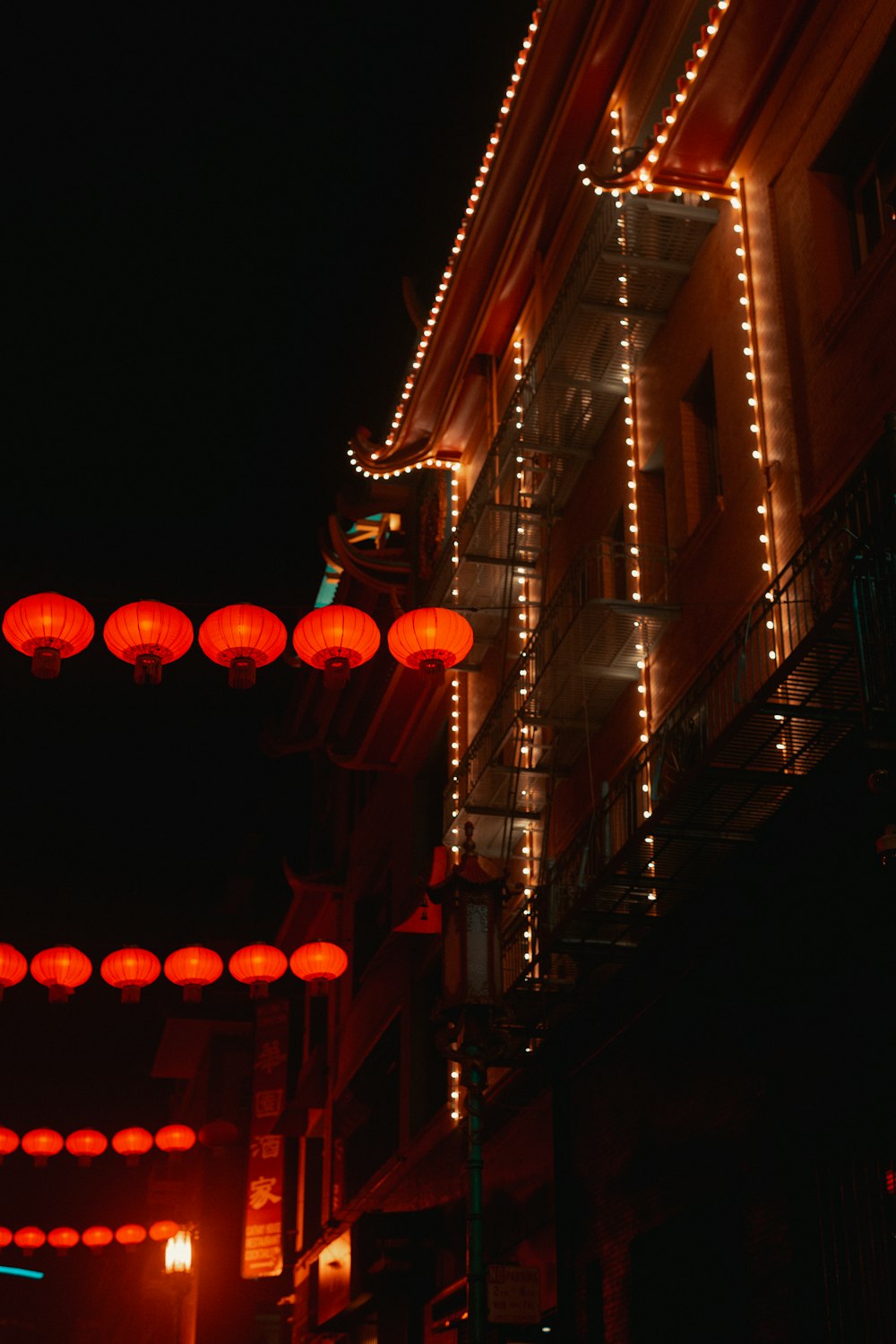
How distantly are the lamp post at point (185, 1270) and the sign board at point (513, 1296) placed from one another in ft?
80.5

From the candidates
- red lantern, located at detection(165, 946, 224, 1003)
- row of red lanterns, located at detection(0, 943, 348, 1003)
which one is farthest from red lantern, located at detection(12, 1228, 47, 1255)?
red lantern, located at detection(165, 946, 224, 1003)

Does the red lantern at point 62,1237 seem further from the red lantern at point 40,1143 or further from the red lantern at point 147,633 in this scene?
the red lantern at point 147,633

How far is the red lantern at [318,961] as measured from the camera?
2277 centimetres

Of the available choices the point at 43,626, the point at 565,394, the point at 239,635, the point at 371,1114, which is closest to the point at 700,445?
the point at 565,394

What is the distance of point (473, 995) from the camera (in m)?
11.3

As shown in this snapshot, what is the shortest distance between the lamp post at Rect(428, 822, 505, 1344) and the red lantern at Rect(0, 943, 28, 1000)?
1038 centimetres

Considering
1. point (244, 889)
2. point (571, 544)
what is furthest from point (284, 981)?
point (571, 544)

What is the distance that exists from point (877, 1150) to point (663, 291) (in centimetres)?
918

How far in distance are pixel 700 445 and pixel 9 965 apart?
11.9m

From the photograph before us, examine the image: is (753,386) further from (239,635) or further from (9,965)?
(9,965)

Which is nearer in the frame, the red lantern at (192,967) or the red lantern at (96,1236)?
the red lantern at (192,967)

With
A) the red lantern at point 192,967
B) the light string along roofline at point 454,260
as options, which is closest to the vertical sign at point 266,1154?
the red lantern at point 192,967

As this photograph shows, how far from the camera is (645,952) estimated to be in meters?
13.1

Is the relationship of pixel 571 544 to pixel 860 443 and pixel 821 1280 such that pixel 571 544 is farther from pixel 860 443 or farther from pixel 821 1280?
pixel 821 1280
